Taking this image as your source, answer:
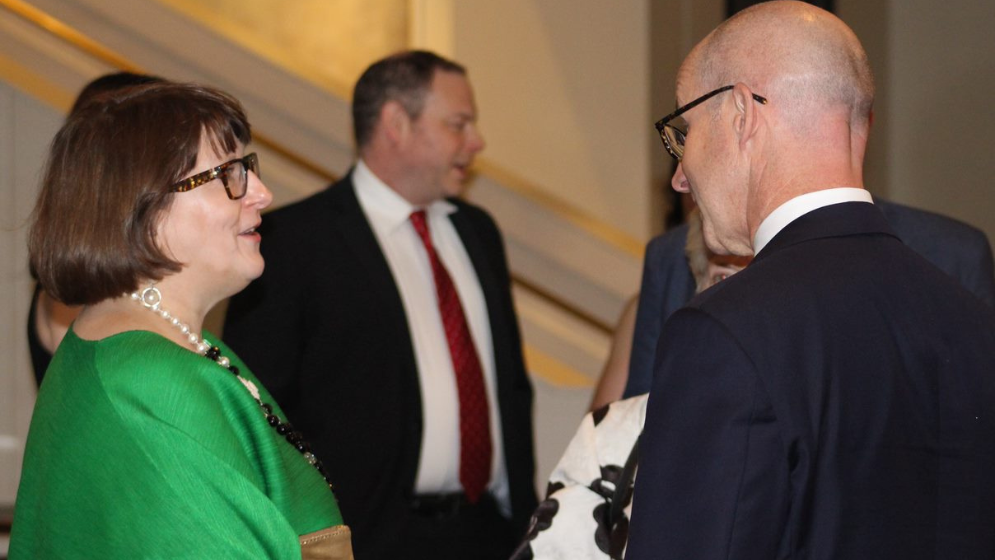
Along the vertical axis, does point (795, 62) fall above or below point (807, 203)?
above

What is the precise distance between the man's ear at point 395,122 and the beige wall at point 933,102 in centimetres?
204

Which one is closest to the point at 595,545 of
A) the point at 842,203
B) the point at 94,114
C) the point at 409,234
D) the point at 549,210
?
the point at 842,203

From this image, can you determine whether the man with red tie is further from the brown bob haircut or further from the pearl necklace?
the brown bob haircut

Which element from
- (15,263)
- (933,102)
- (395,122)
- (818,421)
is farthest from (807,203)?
(933,102)

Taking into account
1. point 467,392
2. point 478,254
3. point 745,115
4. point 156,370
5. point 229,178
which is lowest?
point 467,392

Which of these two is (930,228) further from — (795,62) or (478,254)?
(478,254)

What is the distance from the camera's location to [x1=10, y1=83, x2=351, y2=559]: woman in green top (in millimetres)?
1709

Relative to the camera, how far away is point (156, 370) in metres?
1.75

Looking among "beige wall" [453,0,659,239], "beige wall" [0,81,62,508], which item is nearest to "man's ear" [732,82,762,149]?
"beige wall" [453,0,659,239]

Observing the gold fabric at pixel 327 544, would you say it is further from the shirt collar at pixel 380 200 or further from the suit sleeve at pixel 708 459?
the shirt collar at pixel 380 200

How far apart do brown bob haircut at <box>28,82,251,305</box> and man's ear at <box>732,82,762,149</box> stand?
891mm

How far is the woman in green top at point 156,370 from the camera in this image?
1.71 meters

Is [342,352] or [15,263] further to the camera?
[15,263]

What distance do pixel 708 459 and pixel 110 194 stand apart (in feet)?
3.44
